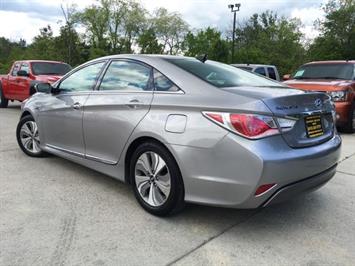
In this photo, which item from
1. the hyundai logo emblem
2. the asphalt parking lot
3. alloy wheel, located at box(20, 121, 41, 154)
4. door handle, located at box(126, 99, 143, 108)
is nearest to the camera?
the asphalt parking lot

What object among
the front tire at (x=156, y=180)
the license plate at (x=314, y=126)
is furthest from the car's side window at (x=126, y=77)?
the license plate at (x=314, y=126)

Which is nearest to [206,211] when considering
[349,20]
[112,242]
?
[112,242]

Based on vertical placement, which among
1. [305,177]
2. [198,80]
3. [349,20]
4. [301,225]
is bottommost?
[301,225]

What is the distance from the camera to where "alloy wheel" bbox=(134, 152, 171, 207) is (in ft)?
11.4

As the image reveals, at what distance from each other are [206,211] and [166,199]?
1.69ft

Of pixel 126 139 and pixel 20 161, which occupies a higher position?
pixel 126 139

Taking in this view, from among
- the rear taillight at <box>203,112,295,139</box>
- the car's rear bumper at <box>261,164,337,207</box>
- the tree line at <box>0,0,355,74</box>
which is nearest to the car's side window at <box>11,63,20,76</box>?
the rear taillight at <box>203,112,295,139</box>

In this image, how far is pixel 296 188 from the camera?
312 centimetres

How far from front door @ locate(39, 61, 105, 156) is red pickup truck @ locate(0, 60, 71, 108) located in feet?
20.2

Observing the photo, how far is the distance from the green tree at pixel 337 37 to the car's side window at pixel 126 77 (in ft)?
111

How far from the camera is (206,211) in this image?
12.4 ft

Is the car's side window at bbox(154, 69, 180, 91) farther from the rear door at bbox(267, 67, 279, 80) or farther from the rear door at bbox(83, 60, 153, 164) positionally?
the rear door at bbox(267, 67, 279, 80)

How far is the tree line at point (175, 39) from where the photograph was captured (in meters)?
36.3

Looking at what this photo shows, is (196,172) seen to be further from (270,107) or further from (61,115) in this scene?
(61,115)
